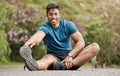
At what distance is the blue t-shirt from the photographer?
5477 millimetres

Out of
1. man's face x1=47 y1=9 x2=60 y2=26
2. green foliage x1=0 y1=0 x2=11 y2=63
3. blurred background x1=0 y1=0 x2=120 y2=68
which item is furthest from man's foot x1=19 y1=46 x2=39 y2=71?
green foliage x1=0 y1=0 x2=11 y2=63

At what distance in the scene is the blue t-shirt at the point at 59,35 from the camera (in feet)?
18.0

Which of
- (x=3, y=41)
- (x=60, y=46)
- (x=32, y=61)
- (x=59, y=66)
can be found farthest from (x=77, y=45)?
(x=3, y=41)

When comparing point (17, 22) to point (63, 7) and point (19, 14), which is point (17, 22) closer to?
point (19, 14)

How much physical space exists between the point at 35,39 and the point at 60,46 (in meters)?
0.42

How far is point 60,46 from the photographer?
5543 millimetres

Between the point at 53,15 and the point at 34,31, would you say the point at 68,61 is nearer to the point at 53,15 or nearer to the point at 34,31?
the point at 53,15

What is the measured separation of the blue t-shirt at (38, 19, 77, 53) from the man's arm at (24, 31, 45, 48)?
0.32 feet

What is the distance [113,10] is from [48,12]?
1296 centimetres

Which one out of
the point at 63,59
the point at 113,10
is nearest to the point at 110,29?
the point at 113,10

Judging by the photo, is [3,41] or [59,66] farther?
[3,41]

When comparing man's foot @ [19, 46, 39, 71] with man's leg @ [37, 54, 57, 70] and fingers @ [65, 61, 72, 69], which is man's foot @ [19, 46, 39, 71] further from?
fingers @ [65, 61, 72, 69]

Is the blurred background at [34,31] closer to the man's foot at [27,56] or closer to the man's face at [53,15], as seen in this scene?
the man's face at [53,15]

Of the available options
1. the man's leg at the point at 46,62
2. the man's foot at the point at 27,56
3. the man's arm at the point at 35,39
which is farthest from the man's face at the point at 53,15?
the man's foot at the point at 27,56
